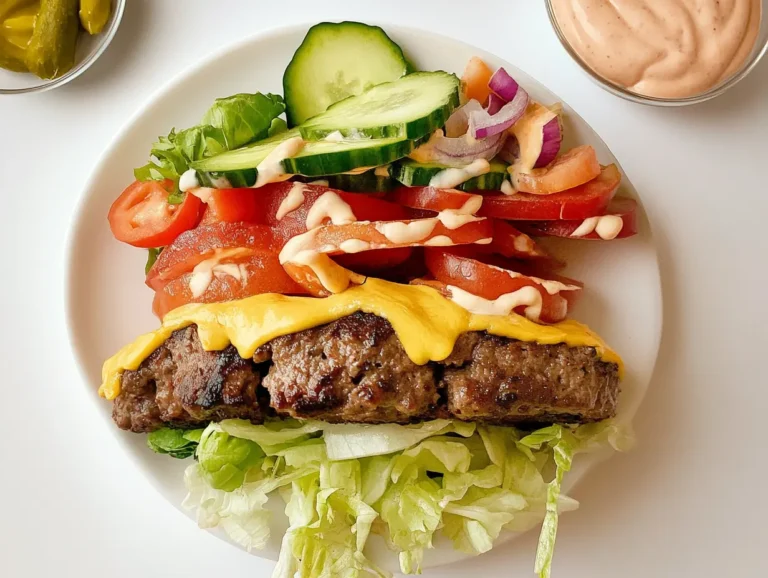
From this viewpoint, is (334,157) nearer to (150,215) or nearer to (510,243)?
(510,243)

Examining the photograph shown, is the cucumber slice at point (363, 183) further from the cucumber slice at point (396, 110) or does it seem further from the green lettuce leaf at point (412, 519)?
the green lettuce leaf at point (412, 519)

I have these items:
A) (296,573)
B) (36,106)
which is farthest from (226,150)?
(296,573)

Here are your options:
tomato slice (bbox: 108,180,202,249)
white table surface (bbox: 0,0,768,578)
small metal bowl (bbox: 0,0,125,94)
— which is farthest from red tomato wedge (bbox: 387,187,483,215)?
small metal bowl (bbox: 0,0,125,94)

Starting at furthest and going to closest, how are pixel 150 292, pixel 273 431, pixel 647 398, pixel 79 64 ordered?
pixel 79 64
pixel 647 398
pixel 150 292
pixel 273 431

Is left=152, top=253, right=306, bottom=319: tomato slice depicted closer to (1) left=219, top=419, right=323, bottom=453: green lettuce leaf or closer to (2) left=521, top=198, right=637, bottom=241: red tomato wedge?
(1) left=219, top=419, right=323, bottom=453: green lettuce leaf

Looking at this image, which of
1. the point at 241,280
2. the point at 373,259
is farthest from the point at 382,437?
the point at 241,280

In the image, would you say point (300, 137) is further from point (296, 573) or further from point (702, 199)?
point (702, 199)

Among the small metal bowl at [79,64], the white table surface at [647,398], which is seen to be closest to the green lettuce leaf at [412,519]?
the white table surface at [647,398]
